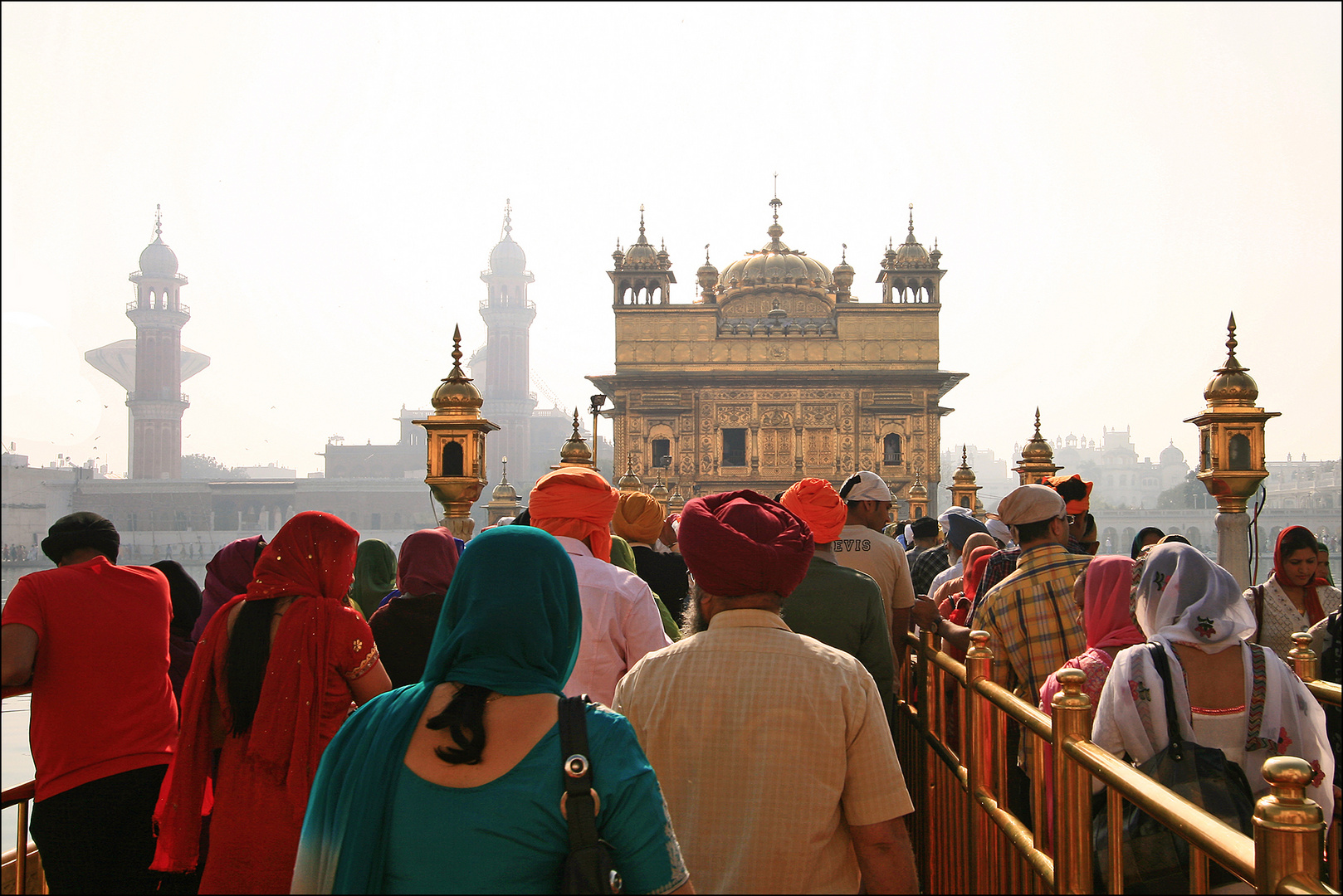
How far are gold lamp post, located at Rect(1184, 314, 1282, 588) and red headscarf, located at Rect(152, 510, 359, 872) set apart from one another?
7940mm

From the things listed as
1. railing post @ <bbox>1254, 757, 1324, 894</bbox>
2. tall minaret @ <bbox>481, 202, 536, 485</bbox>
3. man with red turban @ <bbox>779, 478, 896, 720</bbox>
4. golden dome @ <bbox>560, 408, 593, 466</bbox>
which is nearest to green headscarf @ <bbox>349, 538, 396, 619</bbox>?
man with red turban @ <bbox>779, 478, 896, 720</bbox>

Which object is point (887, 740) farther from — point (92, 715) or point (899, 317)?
point (899, 317)

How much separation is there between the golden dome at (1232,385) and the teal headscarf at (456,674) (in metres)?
8.44

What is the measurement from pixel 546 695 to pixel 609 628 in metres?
1.53

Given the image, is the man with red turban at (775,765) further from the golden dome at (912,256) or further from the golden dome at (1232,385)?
the golden dome at (912,256)

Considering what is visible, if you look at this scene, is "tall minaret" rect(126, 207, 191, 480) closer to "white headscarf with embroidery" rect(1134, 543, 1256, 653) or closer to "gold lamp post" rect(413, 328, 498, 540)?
"gold lamp post" rect(413, 328, 498, 540)

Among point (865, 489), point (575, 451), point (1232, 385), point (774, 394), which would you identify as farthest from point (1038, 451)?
point (774, 394)

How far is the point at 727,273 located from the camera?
125 feet

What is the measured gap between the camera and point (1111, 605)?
336 centimetres

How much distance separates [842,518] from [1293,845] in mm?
2822

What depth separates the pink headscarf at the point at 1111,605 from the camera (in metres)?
3.33

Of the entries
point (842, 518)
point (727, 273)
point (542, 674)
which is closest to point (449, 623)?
point (542, 674)

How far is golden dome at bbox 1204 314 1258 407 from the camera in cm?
865

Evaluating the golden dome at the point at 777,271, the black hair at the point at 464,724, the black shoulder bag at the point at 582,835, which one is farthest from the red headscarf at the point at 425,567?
the golden dome at the point at 777,271
